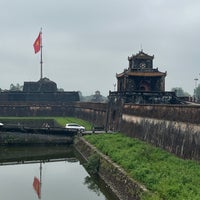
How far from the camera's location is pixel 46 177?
25.3m

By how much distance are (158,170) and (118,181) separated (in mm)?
2950

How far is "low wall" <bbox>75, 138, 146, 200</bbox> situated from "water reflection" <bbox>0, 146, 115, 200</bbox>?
742mm

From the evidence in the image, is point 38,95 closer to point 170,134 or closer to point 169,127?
point 169,127

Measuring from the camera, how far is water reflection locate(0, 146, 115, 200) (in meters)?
20.6

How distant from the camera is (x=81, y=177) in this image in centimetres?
2542

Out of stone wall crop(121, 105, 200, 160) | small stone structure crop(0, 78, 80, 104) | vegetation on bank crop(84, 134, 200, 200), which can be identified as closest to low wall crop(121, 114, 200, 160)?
stone wall crop(121, 105, 200, 160)

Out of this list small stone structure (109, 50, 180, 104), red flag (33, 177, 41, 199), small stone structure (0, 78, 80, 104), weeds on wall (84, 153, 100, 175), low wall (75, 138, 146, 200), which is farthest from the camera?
small stone structure (0, 78, 80, 104)

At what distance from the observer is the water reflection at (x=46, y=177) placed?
2059 cm

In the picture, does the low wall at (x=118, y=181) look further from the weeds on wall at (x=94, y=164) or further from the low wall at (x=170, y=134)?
the low wall at (x=170, y=134)

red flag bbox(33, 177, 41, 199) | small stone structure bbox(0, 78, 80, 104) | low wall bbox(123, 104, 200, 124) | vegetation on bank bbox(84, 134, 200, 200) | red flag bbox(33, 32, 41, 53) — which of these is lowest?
red flag bbox(33, 177, 41, 199)

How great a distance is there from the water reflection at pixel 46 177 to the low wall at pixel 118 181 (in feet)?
2.44

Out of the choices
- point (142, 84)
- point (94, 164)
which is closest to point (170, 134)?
point (94, 164)

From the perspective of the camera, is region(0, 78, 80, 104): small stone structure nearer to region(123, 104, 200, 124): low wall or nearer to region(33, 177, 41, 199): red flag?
region(123, 104, 200, 124): low wall

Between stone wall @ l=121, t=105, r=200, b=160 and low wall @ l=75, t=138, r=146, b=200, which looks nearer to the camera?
low wall @ l=75, t=138, r=146, b=200
